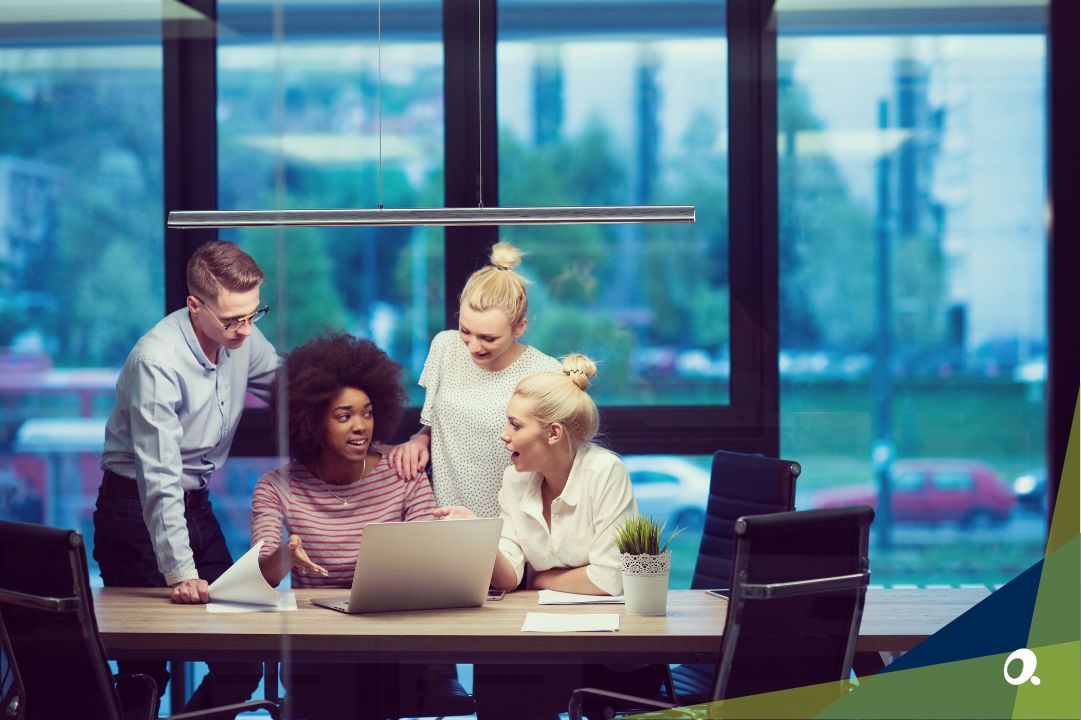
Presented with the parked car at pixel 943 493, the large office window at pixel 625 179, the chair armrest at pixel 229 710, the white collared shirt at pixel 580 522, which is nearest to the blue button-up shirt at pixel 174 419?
the chair armrest at pixel 229 710

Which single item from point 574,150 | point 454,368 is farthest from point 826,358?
point 454,368

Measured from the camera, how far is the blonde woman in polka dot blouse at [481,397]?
3.64m

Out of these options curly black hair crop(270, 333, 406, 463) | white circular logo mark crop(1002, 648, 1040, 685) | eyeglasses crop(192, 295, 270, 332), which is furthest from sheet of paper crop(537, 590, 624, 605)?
eyeglasses crop(192, 295, 270, 332)

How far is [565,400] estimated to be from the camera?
10.5ft

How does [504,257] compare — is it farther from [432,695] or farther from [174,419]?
[432,695]

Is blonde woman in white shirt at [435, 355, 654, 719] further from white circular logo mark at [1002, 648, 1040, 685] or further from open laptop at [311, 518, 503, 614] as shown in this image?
white circular logo mark at [1002, 648, 1040, 685]

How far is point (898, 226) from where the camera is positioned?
4.67 meters

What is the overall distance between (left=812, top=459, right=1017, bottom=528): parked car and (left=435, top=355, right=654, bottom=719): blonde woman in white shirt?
188 centimetres

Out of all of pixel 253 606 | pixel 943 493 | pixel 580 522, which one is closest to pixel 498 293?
pixel 580 522

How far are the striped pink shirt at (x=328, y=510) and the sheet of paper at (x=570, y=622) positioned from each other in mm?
640

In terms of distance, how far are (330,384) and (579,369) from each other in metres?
0.77

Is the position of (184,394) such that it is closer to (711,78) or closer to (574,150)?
(574,150)

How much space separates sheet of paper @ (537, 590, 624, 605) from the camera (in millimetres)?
3016

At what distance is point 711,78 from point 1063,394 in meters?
2.01
